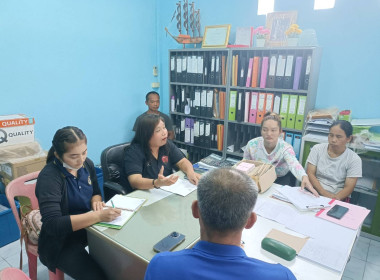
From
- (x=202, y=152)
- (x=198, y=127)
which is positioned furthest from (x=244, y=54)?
(x=202, y=152)

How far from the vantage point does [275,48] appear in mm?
2688

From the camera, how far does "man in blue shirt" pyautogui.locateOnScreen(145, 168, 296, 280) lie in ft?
2.34

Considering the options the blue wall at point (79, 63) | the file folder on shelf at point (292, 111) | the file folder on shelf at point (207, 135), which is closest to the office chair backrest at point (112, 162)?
the blue wall at point (79, 63)

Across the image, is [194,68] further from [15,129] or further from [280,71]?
[15,129]

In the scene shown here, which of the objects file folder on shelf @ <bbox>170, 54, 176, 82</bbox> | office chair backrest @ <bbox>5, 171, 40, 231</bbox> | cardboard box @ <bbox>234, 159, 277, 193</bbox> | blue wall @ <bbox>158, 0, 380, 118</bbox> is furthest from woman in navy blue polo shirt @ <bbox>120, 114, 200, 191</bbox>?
blue wall @ <bbox>158, 0, 380, 118</bbox>

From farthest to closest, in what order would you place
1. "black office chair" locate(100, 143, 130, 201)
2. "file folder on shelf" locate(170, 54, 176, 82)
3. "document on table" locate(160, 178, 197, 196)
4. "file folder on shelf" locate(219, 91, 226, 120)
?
"file folder on shelf" locate(170, 54, 176, 82), "file folder on shelf" locate(219, 91, 226, 120), "black office chair" locate(100, 143, 130, 201), "document on table" locate(160, 178, 197, 196)

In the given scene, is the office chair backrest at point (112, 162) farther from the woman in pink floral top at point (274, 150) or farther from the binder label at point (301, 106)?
the binder label at point (301, 106)

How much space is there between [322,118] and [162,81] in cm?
226

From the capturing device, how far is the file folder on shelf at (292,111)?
2.69 metres

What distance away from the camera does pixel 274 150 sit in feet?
7.54

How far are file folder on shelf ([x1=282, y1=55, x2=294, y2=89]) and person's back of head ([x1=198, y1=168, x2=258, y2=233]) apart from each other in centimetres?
217

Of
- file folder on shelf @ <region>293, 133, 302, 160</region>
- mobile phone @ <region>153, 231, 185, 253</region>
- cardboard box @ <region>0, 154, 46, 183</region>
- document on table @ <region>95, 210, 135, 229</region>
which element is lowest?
cardboard box @ <region>0, 154, 46, 183</region>

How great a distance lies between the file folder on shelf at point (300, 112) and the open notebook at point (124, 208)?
1.81m

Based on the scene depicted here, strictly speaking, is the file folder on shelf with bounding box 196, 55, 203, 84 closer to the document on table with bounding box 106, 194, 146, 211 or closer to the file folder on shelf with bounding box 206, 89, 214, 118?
the file folder on shelf with bounding box 206, 89, 214, 118
